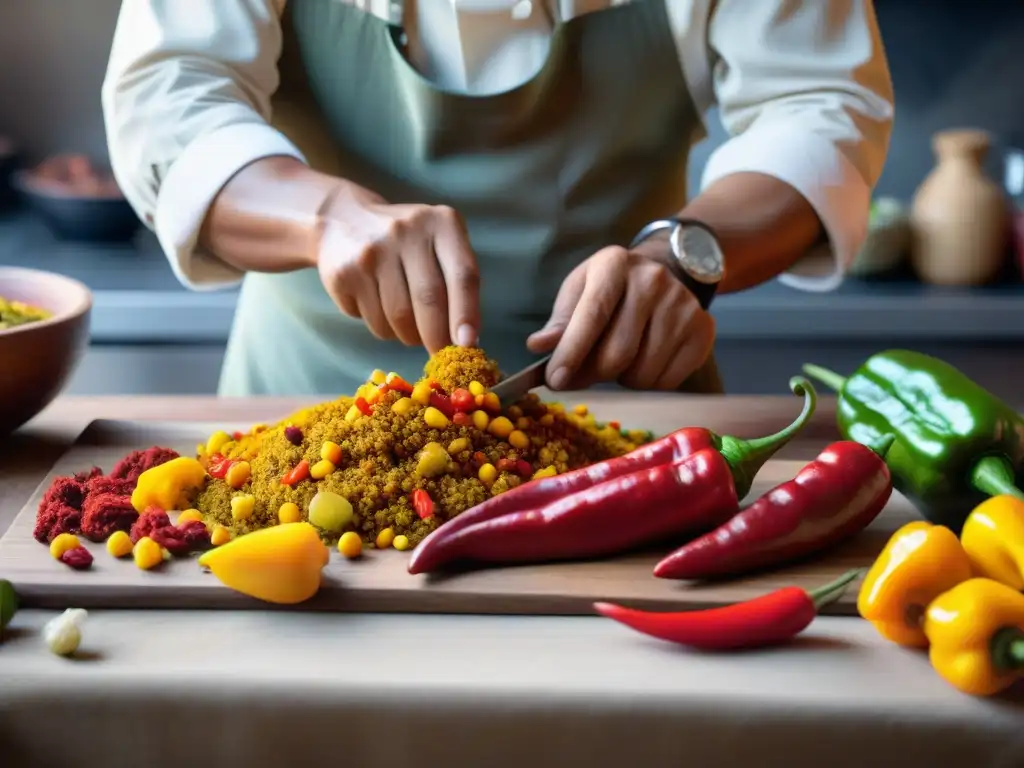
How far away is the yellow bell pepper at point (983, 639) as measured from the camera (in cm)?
76

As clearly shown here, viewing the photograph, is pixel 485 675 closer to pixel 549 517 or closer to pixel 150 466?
pixel 549 517

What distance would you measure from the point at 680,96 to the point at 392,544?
2.48 ft

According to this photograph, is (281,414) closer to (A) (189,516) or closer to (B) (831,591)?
(A) (189,516)

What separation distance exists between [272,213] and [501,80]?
13.6 inches

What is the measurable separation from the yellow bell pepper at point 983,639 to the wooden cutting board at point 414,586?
0.35 ft

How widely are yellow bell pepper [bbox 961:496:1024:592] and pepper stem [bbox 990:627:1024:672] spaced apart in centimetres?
8

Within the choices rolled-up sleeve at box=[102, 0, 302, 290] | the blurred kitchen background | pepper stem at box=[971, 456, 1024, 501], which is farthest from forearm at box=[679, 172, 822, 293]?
the blurred kitchen background

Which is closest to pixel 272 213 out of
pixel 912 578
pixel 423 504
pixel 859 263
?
pixel 423 504

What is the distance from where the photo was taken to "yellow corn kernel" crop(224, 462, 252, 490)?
3.27ft

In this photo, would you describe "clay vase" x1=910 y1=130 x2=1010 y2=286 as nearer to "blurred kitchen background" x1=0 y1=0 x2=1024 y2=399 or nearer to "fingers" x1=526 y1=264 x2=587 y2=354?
"blurred kitchen background" x1=0 y1=0 x2=1024 y2=399

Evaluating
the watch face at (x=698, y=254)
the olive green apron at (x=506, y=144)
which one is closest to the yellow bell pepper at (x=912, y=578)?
the watch face at (x=698, y=254)

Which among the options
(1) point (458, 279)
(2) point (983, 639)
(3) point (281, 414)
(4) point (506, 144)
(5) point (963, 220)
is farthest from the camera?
(5) point (963, 220)

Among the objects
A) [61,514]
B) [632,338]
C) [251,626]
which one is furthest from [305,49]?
[251,626]

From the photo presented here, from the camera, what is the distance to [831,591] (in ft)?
2.77
